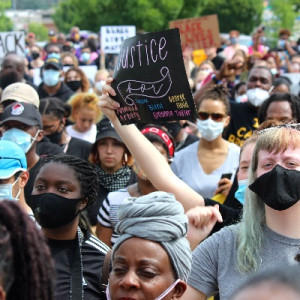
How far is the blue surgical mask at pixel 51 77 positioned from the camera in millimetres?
11151

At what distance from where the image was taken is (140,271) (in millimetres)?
3107

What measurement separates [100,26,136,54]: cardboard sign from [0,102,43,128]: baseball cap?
8890 millimetres

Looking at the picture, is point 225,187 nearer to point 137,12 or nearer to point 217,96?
point 217,96

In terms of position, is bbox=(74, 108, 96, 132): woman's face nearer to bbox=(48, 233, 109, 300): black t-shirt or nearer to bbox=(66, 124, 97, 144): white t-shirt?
bbox=(66, 124, 97, 144): white t-shirt

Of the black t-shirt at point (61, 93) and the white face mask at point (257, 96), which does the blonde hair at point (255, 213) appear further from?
the black t-shirt at point (61, 93)

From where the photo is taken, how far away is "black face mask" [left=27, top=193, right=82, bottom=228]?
4086 millimetres

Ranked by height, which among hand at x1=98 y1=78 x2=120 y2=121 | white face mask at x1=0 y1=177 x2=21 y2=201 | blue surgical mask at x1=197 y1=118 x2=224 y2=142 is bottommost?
blue surgical mask at x1=197 y1=118 x2=224 y2=142

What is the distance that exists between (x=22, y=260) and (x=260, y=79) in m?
6.78

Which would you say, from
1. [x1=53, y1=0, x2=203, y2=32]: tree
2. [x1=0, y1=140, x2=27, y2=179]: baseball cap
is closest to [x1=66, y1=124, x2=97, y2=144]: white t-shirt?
[x1=0, y1=140, x2=27, y2=179]: baseball cap

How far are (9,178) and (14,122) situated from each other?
1784 millimetres

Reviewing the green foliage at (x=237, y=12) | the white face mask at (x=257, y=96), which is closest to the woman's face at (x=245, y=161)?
the white face mask at (x=257, y=96)

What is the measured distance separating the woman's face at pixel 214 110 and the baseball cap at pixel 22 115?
1.40 meters

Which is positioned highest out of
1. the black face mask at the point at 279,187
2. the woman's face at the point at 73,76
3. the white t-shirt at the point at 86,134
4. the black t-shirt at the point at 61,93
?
the black face mask at the point at 279,187

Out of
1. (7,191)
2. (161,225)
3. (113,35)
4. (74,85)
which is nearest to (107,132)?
(7,191)
